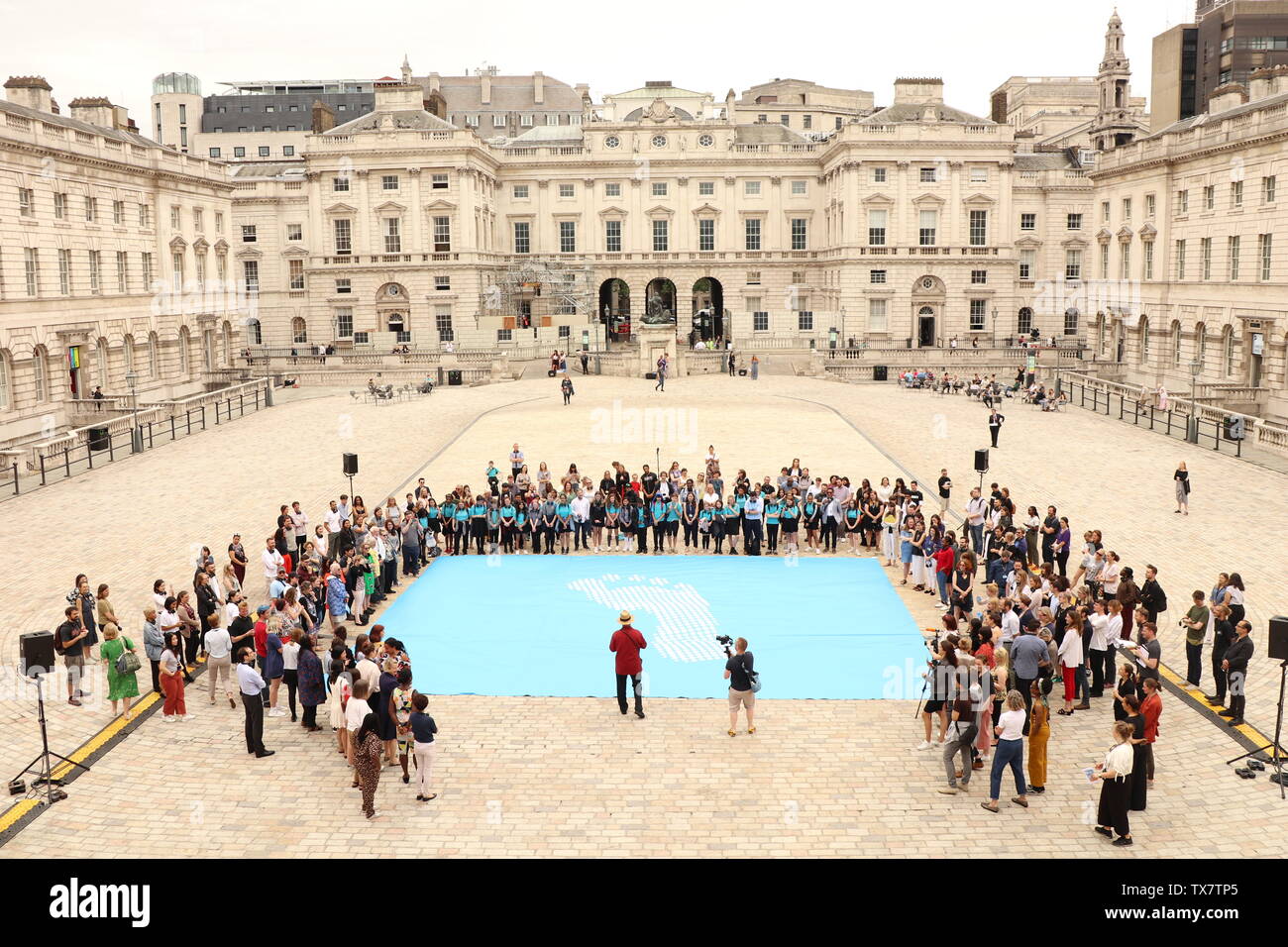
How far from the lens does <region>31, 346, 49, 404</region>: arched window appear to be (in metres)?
43.0

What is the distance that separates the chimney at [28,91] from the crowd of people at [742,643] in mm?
35475

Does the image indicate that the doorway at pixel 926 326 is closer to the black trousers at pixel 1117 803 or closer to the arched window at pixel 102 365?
the arched window at pixel 102 365

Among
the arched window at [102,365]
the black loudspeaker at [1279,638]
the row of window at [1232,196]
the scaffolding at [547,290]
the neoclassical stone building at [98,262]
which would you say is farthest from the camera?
the scaffolding at [547,290]

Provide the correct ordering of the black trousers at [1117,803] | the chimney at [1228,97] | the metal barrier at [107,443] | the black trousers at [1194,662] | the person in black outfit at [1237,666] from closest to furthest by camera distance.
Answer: the black trousers at [1117,803] → the person in black outfit at [1237,666] → the black trousers at [1194,662] → the metal barrier at [107,443] → the chimney at [1228,97]

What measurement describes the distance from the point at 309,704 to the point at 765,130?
71349 mm

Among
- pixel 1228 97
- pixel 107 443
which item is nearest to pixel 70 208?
pixel 107 443

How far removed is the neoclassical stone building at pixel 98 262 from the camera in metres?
41.9

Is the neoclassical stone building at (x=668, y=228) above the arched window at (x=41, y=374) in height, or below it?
above

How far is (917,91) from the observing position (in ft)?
242

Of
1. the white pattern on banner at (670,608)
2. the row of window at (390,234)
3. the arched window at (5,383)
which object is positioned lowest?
the white pattern on banner at (670,608)

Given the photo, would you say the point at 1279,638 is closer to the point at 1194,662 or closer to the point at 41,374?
the point at 1194,662

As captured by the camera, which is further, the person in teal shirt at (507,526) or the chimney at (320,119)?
the chimney at (320,119)

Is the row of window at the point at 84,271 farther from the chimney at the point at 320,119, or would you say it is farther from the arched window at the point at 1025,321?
the arched window at the point at 1025,321

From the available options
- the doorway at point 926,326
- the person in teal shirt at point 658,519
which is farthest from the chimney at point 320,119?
the person in teal shirt at point 658,519
